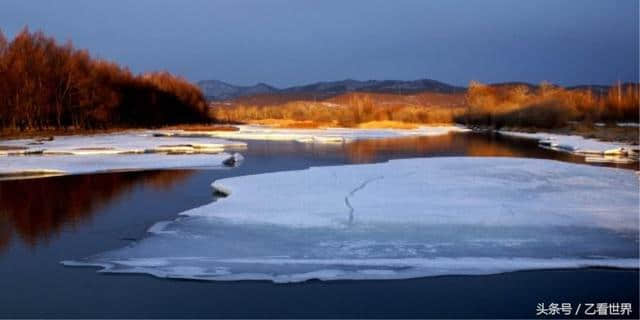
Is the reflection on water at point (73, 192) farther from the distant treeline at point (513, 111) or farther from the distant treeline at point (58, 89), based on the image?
the distant treeline at point (513, 111)

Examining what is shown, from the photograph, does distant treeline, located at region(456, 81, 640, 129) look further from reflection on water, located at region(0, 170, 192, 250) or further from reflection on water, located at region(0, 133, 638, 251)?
reflection on water, located at region(0, 170, 192, 250)

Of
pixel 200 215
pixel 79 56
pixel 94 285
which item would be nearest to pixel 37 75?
pixel 79 56

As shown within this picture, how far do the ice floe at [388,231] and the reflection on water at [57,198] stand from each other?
1.86 m

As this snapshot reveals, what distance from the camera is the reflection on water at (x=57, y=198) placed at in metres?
9.38

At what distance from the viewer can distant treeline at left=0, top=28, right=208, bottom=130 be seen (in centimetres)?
3656

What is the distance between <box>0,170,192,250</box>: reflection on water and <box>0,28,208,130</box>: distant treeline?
23.3m

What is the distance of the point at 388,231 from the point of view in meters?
8.45

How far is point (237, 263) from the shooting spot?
7.01 meters

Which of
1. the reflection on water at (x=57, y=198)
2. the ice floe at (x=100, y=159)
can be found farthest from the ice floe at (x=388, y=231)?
the ice floe at (x=100, y=159)

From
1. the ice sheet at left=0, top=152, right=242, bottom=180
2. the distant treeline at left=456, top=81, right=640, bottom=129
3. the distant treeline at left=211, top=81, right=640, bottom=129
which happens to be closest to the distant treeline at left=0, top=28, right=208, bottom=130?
the distant treeline at left=211, top=81, right=640, bottom=129

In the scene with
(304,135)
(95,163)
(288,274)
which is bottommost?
(288,274)

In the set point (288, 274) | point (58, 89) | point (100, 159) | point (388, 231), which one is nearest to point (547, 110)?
point (58, 89)

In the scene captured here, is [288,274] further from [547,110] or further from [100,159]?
[547,110]

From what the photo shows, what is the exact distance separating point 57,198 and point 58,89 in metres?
31.1
